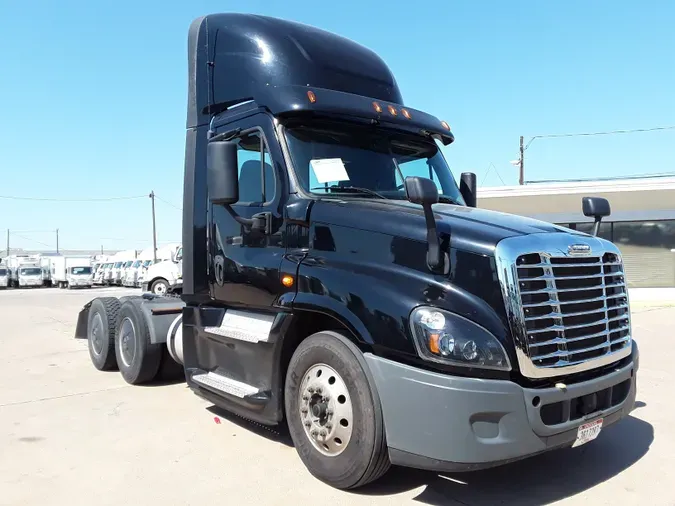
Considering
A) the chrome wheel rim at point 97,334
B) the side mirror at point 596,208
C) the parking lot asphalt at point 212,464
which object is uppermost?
the side mirror at point 596,208

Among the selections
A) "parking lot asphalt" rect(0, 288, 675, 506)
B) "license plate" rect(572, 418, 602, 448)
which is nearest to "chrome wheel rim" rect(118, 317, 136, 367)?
"parking lot asphalt" rect(0, 288, 675, 506)

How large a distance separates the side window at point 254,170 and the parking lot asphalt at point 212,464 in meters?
1.97

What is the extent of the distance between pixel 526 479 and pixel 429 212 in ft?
6.75

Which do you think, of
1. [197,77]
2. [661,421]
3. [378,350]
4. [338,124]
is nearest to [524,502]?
[378,350]

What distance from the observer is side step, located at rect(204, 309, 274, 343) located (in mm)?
4588

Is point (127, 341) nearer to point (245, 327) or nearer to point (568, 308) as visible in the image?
point (245, 327)

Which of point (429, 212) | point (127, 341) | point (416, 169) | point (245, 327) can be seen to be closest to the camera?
point (429, 212)

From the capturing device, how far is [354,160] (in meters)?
4.86

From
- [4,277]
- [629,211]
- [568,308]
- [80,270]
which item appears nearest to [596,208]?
[568,308]

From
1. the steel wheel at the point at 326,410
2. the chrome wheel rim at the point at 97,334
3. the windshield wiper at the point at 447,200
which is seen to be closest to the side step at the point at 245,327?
the steel wheel at the point at 326,410

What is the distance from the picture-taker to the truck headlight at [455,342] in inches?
137

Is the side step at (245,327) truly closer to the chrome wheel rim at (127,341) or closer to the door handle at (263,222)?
the door handle at (263,222)

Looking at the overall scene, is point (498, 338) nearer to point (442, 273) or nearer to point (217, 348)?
point (442, 273)

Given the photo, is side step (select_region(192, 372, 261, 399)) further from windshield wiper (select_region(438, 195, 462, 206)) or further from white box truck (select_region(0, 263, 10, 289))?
white box truck (select_region(0, 263, 10, 289))
